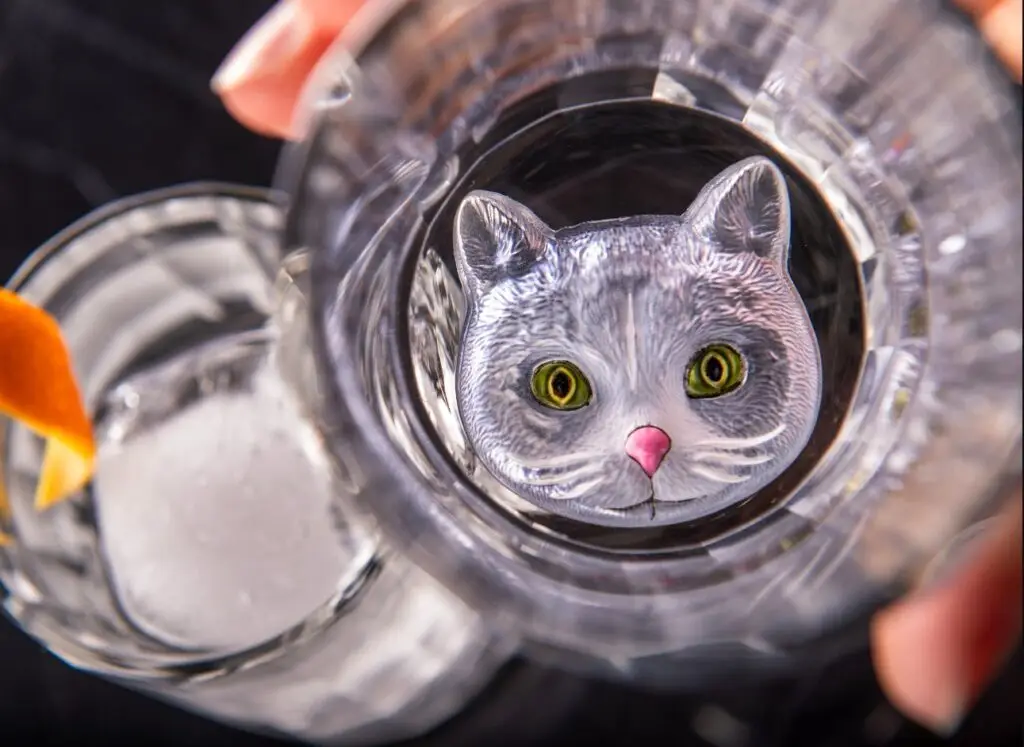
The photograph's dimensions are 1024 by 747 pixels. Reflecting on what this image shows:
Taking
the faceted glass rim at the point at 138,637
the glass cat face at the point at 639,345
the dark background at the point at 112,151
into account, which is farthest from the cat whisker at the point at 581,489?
the dark background at the point at 112,151

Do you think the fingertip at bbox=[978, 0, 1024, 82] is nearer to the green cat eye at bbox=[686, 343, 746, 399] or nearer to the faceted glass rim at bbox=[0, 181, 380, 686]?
the green cat eye at bbox=[686, 343, 746, 399]

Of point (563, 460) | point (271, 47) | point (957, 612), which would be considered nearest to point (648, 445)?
point (563, 460)

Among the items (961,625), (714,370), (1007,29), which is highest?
(1007,29)

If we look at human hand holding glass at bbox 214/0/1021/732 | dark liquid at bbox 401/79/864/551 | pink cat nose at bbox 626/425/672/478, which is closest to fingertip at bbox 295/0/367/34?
human hand holding glass at bbox 214/0/1021/732

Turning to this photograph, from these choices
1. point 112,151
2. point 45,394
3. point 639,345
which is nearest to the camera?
point 639,345

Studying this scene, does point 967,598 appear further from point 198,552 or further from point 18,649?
point 18,649

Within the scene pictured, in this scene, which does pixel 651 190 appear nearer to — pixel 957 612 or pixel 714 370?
pixel 714 370

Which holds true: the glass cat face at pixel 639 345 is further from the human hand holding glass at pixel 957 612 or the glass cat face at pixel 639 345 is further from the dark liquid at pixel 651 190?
the human hand holding glass at pixel 957 612
